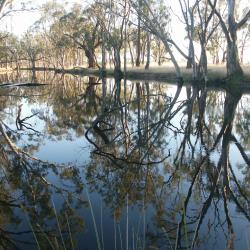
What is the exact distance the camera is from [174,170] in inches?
365

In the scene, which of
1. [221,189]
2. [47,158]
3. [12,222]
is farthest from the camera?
[47,158]

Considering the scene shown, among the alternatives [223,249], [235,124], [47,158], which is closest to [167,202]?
[223,249]

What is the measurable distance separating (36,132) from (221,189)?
8.67 meters

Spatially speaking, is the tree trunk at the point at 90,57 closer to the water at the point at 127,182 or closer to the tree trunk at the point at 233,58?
the tree trunk at the point at 233,58

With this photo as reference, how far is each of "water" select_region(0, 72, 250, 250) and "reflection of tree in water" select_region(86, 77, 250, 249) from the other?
0.07ft

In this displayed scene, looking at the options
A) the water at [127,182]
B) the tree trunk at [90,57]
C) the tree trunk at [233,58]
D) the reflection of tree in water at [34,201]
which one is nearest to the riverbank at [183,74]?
the tree trunk at [233,58]

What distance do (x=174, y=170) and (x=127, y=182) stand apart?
5.25 feet

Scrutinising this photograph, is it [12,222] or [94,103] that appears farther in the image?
[94,103]

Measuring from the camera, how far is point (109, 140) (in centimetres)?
1265

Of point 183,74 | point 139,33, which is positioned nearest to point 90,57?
point 139,33

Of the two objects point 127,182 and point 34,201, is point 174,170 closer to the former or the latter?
point 127,182

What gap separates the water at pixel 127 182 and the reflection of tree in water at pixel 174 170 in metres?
0.02

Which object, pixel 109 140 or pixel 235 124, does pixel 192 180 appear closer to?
pixel 109 140

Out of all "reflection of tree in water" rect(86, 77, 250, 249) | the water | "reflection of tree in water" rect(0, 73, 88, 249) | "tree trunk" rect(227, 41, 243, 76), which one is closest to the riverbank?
"tree trunk" rect(227, 41, 243, 76)
